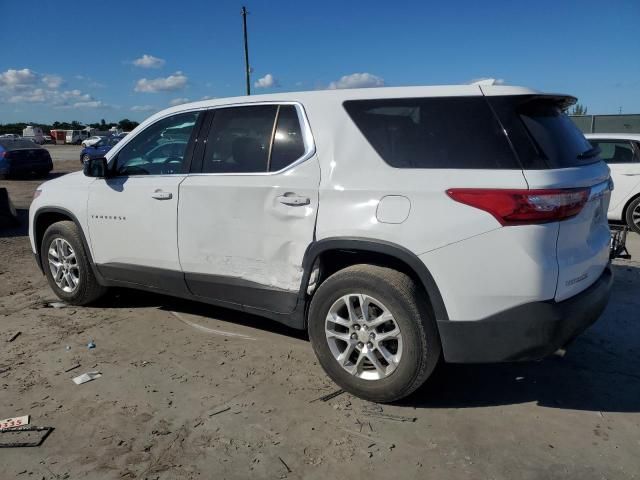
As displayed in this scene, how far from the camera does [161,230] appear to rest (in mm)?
4113

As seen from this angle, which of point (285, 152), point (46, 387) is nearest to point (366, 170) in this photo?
point (285, 152)

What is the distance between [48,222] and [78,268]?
28.1 inches

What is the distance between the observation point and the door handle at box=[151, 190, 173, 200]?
4035mm

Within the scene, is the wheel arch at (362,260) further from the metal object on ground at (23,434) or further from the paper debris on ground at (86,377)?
the metal object on ground at (23,434)

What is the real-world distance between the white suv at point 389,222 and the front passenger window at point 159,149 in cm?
3

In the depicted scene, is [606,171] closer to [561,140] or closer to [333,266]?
[561,140]

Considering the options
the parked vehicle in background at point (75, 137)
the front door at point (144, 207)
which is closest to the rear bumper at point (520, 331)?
the front door at point (144, 207)

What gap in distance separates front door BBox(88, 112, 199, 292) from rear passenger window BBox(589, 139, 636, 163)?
7022mm

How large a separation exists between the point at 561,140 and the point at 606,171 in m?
0.56

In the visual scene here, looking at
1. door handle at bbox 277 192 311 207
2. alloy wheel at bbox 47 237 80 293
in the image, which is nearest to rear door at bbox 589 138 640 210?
door handle at bbox 277 192 311 207

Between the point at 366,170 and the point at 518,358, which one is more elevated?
the point at 366,170

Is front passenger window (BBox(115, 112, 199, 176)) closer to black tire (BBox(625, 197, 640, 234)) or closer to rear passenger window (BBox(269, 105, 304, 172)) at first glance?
rear passenger window (BBox(269, 105, 304, 172))

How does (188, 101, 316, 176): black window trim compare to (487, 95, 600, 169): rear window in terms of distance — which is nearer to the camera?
(487, 95, 600, 169): rear window

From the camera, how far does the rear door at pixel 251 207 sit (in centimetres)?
343
